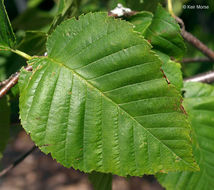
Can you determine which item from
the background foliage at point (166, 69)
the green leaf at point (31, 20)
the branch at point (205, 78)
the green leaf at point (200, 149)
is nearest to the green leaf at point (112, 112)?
the background foliage at point (166, 69)

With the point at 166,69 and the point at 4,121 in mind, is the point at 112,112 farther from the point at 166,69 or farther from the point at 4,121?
the point at 4,121

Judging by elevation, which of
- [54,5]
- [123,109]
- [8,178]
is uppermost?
[123,109]

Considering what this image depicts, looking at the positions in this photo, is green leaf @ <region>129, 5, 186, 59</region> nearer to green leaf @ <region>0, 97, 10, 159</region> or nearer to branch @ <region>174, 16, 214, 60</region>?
branch @ <region>174, 16, 214, 60</region>

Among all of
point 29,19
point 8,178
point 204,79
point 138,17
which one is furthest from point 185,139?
point 8,178

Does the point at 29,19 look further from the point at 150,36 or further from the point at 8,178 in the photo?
the point at 8,178

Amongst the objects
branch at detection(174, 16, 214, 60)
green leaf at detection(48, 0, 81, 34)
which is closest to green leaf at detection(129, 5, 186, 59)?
branch at detection(174, 16, 214, 60)

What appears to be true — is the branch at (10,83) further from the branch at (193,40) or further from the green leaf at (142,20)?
the branch at (193,40)

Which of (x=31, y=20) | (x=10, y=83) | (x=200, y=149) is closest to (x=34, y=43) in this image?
(x=10, y=83)
